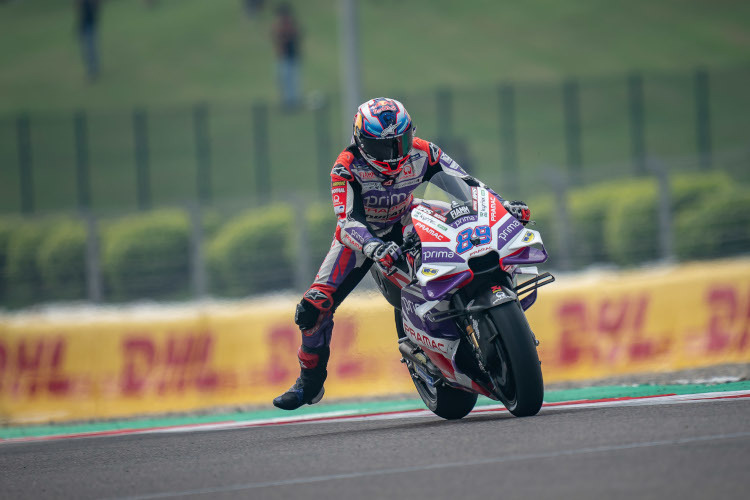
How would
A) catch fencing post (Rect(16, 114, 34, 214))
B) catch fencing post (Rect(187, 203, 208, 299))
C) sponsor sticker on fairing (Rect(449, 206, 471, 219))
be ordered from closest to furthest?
sponsor sticker on fairing (Rect(449, 206, 471, 219)) → catch fencing post (Rect(187, 203, 208, 299)) → catch fencing post (Rect(16, 114, 34, 214))

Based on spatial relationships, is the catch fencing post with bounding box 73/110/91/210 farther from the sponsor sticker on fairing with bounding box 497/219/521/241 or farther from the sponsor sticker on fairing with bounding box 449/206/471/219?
the sponsor sticker on fairing with bounding box 497/219/521/241

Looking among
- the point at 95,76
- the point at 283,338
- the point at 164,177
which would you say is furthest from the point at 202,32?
the point at 283,338

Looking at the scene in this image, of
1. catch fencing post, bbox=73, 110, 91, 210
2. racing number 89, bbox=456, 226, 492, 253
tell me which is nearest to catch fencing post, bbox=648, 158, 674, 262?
racing number 89, bbox=456, 226, 492, 253

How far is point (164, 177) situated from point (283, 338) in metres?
32.5

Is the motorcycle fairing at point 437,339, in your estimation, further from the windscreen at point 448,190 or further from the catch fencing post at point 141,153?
the catch fencing post at point 141,153

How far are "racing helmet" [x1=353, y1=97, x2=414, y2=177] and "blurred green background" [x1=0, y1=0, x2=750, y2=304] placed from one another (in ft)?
29.5

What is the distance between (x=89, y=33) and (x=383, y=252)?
45267 mm

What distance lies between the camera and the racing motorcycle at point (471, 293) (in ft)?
22.7

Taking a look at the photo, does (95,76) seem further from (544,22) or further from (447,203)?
(447,203)

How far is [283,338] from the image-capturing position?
12570mm

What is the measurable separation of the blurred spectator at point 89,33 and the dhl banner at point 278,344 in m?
34.2

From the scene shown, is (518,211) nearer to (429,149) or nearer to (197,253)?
(429,149)

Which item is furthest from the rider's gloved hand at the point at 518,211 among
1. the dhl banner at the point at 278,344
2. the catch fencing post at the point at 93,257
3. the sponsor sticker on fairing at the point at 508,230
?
the catch fencing post at the point at 93,257

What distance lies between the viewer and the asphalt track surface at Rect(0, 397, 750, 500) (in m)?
5.21
